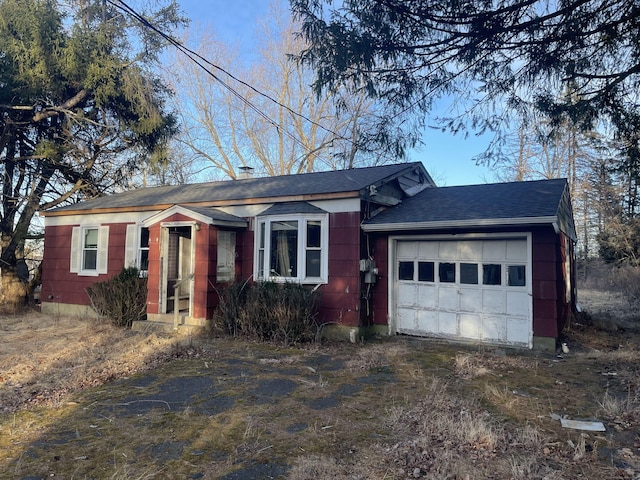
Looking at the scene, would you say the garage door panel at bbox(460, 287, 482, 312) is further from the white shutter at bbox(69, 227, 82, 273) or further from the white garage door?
the white shutter at bbox(69, 227, 82, 273)

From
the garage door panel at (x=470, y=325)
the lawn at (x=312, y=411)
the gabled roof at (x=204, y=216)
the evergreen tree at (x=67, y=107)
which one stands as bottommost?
the lawn at (x=312, y=411)

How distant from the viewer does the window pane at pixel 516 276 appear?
827 cm

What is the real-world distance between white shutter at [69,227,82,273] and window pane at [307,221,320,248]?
746 centimetres

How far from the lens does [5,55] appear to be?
41.0 feet

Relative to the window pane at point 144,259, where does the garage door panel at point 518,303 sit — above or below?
below

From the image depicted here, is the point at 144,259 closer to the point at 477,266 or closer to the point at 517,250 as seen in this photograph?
the point at 477,266

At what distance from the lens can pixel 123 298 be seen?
10.4 meters

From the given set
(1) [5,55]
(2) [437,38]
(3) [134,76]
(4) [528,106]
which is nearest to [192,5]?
(3) [134,76]

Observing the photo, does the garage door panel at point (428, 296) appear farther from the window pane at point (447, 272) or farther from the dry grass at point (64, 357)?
the dry grass at point (64, 357)

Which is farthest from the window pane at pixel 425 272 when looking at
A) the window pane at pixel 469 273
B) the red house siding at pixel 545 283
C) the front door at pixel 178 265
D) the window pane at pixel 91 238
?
the window pane at pixel 91 238

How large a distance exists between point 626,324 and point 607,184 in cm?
1478

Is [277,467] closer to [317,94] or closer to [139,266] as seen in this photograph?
[317,94]

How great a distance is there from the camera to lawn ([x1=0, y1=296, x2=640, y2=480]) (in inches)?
136

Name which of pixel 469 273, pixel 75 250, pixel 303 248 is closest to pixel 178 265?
pixel 75 250
